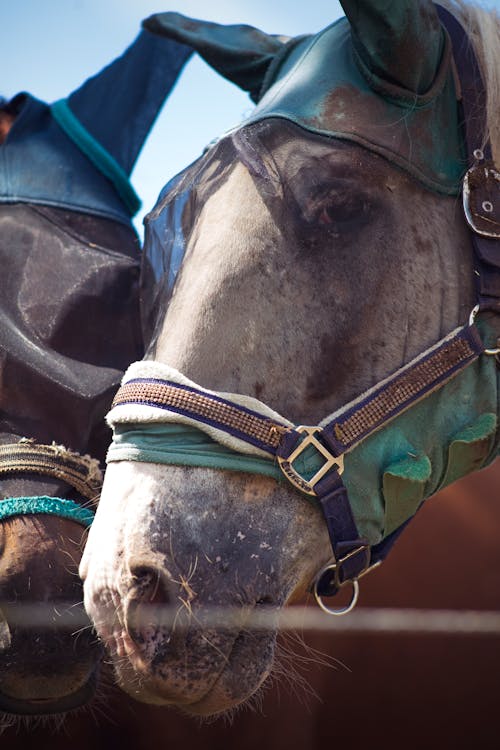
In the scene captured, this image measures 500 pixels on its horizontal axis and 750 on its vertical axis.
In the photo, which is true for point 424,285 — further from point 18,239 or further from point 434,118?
point 18,239

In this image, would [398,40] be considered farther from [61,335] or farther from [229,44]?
[61,335]

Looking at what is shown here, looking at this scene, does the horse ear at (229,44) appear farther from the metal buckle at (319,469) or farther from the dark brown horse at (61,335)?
the metal buckle at (319,469)

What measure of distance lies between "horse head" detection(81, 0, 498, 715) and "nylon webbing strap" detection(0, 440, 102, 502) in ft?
1.11

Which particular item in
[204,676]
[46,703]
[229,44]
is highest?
[229,44]

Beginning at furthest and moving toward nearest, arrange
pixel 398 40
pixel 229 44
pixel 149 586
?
pixel 229 44
pixel 398 40
pixel 149 586

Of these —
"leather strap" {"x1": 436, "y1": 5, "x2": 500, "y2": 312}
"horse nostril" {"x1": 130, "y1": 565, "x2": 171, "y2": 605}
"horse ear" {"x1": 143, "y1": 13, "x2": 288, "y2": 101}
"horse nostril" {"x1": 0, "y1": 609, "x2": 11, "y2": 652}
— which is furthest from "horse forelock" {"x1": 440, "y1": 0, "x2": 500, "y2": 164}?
"horse nostril" {"x1": 0, "y1": 609, "x2": 11, "y2": 652}

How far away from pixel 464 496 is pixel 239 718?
94 centimetres

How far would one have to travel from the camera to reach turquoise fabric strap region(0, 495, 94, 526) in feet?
5.94

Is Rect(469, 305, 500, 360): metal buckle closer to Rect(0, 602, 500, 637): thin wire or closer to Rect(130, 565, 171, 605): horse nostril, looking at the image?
Rect(0, 602, 500, 637): thin wire

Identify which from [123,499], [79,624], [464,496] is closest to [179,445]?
[123,499]

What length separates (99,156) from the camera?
2436mm

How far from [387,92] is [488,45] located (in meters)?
0.28

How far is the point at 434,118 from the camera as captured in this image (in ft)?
6.00

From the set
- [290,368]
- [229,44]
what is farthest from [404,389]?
[229,44]
